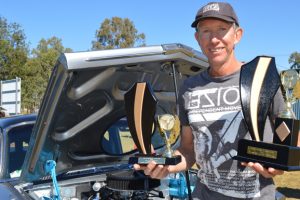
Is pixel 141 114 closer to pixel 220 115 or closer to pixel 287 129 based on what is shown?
pixel 220 115

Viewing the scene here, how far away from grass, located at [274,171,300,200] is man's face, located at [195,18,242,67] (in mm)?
5680

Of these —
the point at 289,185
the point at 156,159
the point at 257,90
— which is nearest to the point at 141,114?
the point at 156,159

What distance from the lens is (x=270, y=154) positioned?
6.12ft

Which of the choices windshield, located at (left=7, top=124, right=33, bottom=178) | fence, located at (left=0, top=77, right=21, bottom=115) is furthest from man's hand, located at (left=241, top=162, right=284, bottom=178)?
fence, located at (left=0, top=77, right=21, bottom=115)

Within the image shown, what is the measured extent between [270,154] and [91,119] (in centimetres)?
195

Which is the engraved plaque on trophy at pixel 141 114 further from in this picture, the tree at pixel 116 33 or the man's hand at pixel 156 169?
the tree at pixel 116 33

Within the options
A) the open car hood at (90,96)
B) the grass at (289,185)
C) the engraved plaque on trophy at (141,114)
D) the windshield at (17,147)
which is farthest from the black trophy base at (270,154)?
the grass at (289,185)

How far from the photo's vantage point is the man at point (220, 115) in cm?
202

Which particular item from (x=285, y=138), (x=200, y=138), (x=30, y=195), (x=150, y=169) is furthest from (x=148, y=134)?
(x=30, y=195)

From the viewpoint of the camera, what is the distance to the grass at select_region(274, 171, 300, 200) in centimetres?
744

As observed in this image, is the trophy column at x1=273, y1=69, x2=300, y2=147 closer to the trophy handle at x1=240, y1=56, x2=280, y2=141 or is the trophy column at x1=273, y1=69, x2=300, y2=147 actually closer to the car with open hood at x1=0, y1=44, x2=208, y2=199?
the trophy handle at x1=240, y1=56, x2=280, y2=141

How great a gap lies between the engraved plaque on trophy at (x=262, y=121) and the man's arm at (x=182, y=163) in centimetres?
41

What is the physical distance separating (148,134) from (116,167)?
1417 millimetres

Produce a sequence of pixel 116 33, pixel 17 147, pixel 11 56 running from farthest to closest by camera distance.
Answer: pixel 116 33
pixel 11 56
pixel 17 147
